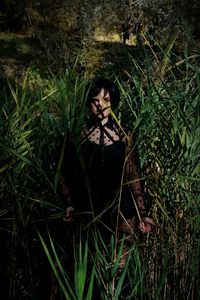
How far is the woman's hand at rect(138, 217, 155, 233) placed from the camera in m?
1.94

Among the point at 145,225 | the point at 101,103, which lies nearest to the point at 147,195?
the point at 145,225

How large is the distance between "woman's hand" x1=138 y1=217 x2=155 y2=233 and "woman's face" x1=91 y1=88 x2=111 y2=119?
0.42m

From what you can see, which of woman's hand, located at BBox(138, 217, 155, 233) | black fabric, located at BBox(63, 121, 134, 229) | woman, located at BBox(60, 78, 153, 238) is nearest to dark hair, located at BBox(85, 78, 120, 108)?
woman, located at BBox(60, 78, 153, 238)

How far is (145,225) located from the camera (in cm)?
195

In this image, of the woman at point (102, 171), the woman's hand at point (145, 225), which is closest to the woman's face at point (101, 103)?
the woman at point (102, 171)

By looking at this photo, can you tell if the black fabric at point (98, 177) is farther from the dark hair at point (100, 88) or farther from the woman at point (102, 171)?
the dark hair at point (100, 88)

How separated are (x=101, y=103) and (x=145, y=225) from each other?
0.49 meters

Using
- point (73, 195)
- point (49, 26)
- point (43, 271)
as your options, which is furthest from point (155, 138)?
point (49, 26)

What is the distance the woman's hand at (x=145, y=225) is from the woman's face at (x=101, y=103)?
42 cm

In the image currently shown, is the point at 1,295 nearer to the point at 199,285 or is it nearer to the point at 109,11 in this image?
the point at 199,285

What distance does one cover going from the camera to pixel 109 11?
989cm

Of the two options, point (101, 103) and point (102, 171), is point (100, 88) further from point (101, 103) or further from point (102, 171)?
point (102, 171)

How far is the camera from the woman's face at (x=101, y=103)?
1929mm

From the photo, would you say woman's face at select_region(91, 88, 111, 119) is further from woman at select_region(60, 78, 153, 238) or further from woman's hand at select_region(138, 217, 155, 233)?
woman's hand at select_region(138, 217, 155, 233)
